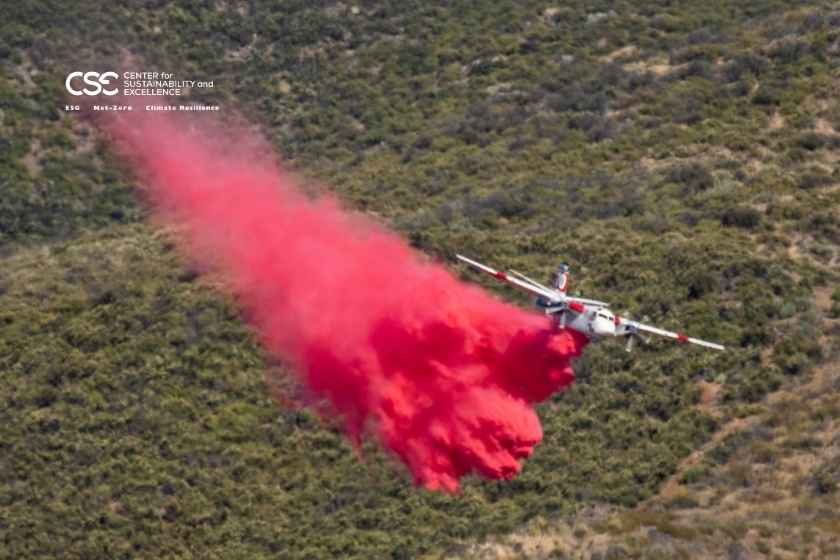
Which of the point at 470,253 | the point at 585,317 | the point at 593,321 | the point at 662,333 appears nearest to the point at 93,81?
the point at 470,253

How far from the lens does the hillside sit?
2080 inches

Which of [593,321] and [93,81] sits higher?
[593,321]

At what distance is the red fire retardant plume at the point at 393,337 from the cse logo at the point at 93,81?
21.9m

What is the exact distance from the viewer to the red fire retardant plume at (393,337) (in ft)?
185

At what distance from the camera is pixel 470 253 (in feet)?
221

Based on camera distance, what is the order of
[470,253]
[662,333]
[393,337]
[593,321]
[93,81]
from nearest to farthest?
1. [593,321]
2. [662,333]
3. [393,337]
4. [470,253]
5. [93,81]

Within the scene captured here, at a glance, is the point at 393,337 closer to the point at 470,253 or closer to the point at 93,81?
the point at 470,253

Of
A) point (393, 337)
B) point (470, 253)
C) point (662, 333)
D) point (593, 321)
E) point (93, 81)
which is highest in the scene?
point (593, 321)

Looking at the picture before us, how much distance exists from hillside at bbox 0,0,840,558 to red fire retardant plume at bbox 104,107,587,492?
125 centimetres

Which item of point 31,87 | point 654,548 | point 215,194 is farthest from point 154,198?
point 654,548

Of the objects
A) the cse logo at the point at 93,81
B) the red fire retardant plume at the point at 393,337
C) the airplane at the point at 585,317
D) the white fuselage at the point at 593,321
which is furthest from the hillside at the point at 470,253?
the white fuselage at the point at 593,321

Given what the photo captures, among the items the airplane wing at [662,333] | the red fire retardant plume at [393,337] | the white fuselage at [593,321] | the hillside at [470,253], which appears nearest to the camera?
the hillside at [470,253]

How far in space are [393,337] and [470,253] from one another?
882 centimetres

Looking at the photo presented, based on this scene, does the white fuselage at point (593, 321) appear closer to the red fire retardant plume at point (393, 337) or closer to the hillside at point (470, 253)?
the red fire retardant plume at point (393, 337)
